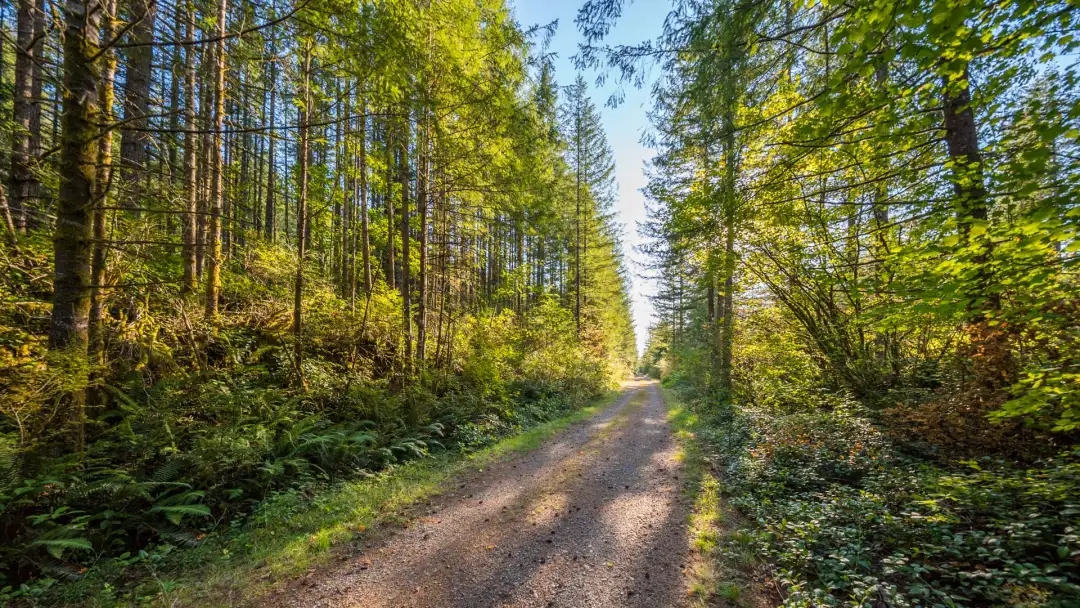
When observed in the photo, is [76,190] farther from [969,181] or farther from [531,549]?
[969,181]

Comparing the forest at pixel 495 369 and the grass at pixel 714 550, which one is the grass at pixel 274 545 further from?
the grass at pixel 714 550

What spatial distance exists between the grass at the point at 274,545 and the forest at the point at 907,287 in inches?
177

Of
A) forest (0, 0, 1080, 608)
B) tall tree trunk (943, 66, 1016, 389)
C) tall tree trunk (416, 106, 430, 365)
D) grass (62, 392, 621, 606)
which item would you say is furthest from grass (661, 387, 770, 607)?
tall tree trunk (416, 106, 430, 365)

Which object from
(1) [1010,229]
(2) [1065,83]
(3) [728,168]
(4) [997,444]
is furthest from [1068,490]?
(3) [728,168]

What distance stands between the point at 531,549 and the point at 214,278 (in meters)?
8.22

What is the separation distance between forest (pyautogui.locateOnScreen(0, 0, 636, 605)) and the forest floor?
167 cm

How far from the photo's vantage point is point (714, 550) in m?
4.20

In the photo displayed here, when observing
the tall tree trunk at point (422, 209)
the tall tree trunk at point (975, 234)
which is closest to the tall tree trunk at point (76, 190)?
the tall tree trunk at point (422, 209)

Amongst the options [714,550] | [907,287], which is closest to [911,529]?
[714,550]

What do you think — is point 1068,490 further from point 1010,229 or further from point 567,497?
point 567,497

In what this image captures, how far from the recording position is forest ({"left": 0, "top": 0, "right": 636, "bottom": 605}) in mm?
3711

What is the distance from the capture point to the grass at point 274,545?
3.31 meters

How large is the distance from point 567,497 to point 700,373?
13.7m

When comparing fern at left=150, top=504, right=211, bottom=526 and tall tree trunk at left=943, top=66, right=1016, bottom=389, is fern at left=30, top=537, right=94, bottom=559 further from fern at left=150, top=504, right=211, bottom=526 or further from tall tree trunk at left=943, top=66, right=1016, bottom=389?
tall tree trunk at left=943, top=66, right=1016, bottom=389
